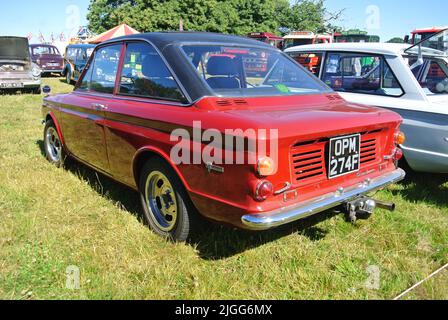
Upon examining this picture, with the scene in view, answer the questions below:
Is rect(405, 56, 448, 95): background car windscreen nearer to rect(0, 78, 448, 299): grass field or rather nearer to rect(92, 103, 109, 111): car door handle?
rect(0, 78, 448, 299): grass field

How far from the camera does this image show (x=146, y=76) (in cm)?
334

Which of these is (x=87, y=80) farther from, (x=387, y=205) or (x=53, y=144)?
(x=387, y=205)

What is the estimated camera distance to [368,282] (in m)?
2.74

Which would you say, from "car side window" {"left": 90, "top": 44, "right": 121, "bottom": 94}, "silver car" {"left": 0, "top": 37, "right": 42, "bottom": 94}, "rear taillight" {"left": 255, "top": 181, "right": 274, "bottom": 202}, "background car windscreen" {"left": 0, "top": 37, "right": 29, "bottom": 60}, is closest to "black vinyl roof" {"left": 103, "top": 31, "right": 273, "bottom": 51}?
"car side window" {"left": 90, "top": 44, "right": 121, "bottom": 94}

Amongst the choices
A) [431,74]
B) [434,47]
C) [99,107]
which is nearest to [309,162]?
[99,107]

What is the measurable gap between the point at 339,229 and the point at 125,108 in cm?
217

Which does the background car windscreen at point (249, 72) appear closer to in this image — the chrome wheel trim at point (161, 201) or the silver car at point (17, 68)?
the chrome wheel trim at point (161, 201)

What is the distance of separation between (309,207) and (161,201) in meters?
1.29

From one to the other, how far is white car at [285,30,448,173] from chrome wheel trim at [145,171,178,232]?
268cm

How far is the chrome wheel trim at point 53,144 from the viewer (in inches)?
205

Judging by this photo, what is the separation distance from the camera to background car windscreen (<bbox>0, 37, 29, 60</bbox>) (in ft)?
44.8

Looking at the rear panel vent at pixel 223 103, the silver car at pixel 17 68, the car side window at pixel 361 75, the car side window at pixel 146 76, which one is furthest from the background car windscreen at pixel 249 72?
the silver car at pixel 17 68

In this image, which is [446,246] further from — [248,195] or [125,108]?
[125,108]

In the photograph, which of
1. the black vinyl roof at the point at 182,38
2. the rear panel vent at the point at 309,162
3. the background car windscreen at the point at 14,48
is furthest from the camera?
the background car windscreen at the point at 14,48
